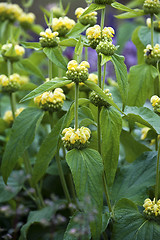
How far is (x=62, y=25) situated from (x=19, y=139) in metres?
0.28

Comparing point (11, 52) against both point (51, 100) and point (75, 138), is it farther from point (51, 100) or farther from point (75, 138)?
point (75, 138)

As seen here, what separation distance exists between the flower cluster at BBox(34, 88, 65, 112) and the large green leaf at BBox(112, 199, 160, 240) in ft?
0.77

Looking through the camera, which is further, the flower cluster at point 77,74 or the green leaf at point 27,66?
the green leaf at point 27,66

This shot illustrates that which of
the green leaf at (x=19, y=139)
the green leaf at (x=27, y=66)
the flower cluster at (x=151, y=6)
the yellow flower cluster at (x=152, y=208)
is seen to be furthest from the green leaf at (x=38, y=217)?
the flower cluster at (x=151, y=6)

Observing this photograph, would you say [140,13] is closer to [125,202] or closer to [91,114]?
[91,114]

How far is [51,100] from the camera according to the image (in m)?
0.70

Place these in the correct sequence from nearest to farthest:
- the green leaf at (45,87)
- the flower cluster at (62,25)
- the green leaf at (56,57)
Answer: the green leaf at (45,87) → the green leaf at (56,57) → the flower cluster at (62,25)

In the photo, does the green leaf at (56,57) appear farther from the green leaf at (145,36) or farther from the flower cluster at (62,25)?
the green leaf at (145,36)

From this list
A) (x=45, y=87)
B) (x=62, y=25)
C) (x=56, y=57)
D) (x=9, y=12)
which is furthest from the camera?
(x=9, y=12)

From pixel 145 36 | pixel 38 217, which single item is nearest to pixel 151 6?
pixel 145 36

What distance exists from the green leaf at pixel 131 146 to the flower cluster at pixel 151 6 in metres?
0.27

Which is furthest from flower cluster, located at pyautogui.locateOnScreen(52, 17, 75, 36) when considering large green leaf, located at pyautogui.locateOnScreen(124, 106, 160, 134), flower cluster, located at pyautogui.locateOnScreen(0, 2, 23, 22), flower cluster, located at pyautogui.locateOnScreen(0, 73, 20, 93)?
flower cluster, located at pyautogui.locateOnScreen(0, 2, 23, 22)

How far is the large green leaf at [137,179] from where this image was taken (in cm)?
70

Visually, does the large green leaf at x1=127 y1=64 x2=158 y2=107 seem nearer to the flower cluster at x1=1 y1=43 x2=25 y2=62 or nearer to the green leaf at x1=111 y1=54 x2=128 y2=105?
the green leaf at x1=111 y1=54 x2=128 y2=105
